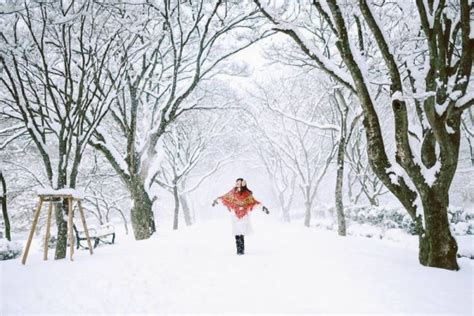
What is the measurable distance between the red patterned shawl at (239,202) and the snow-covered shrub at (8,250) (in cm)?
684

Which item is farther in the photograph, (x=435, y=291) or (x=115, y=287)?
(x=115, y=287)

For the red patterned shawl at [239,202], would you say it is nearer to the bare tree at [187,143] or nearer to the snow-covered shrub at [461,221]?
the snow-covered shrub at [461,221]

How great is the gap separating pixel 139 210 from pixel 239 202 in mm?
4437

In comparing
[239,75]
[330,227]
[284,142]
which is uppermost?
[239,75]

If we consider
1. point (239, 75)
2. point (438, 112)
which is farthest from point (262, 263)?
point (239, 75)

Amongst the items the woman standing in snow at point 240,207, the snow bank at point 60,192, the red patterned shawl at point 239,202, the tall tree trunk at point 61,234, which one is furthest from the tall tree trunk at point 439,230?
the tall tree trunk at point 61,234

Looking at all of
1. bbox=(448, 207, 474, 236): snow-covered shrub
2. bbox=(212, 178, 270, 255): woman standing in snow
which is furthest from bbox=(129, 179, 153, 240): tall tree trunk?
bbox=(448, 207, 474, 236): snow-covered shrub

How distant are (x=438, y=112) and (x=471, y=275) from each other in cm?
241

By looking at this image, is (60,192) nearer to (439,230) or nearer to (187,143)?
(439,230)

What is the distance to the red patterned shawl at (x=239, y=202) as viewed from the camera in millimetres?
6781

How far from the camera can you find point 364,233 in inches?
551

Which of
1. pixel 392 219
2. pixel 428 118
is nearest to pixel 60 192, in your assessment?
pixel 428 118

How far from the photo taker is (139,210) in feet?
32.4

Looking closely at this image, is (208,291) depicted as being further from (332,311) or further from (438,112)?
(438,112)
